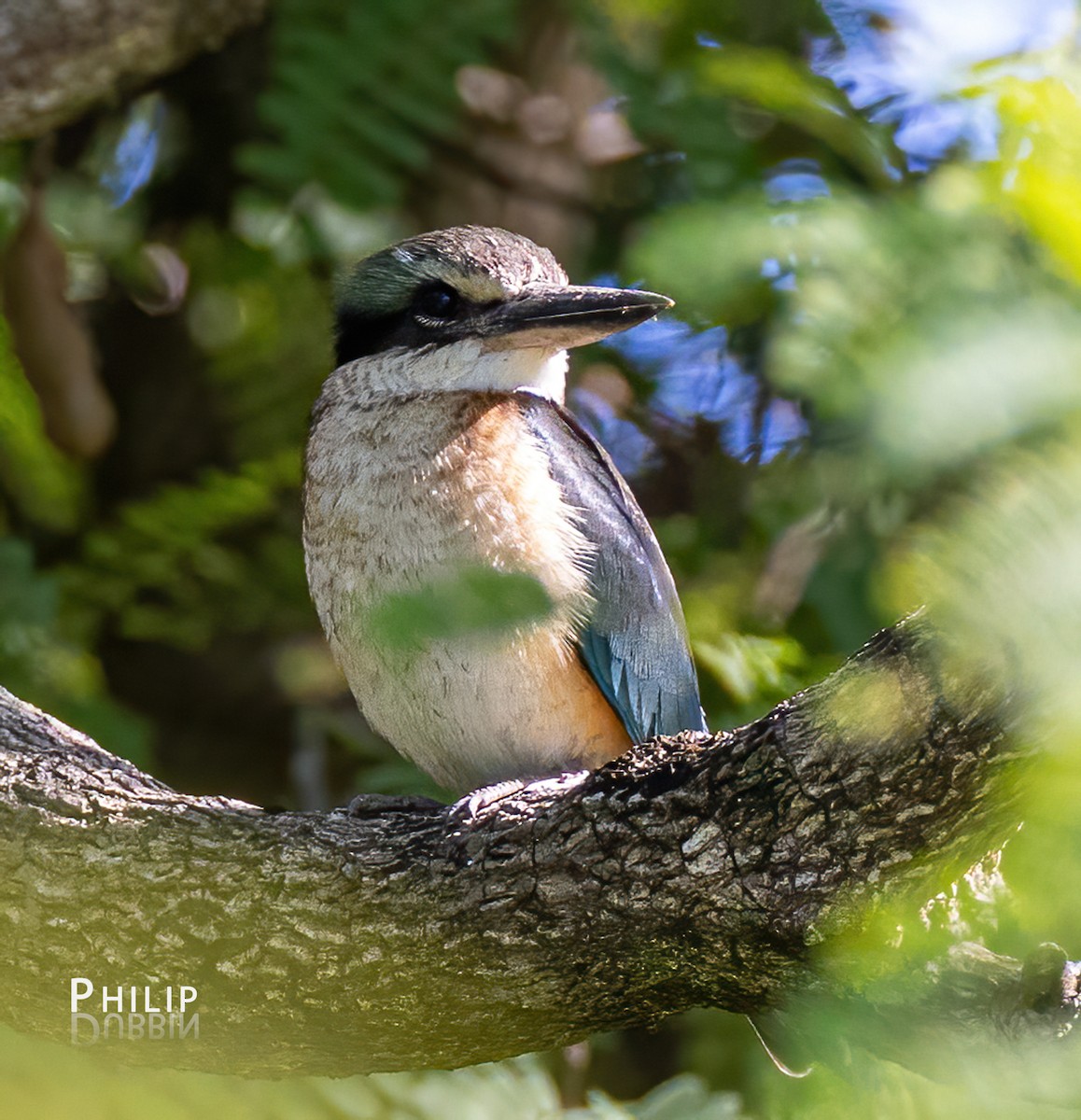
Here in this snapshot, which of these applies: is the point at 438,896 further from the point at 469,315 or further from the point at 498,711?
the point at 469,315

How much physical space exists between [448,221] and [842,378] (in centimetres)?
536

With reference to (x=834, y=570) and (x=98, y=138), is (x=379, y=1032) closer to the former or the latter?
(x=834, y=570)

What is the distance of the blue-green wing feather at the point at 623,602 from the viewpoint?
412 cm

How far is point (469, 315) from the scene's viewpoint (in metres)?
4.43

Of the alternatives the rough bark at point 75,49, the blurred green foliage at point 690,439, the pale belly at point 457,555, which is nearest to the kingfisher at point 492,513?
the pale belly at point 457,555

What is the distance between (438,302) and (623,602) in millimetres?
1176

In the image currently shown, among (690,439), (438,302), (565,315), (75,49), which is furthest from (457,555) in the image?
(75,49)

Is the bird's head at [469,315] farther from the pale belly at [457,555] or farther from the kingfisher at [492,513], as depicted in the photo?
the pale belly at [457,555]

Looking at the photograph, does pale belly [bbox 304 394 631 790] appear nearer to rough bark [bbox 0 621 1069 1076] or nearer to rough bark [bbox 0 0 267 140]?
rough bark [bbox 0 621 1069 1076]

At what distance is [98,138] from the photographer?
650 cm

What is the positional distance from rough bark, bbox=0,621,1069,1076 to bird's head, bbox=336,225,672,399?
4.70 feet

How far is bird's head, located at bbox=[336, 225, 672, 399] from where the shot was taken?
4.22 metres

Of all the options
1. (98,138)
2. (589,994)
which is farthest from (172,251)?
(589,994)

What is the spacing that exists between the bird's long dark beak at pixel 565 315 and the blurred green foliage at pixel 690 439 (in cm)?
37
